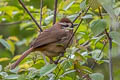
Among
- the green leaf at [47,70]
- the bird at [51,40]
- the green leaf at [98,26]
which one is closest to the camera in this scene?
the green leaf at [98,26]

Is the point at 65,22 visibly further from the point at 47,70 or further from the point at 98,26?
the point at 98,26

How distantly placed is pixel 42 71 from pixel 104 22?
594 millimetres

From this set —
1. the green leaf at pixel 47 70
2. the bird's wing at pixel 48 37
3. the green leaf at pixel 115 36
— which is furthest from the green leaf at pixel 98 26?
the bird's wing at pixel 48 37

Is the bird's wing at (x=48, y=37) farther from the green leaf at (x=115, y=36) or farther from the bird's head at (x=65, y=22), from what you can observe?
the green leaf at (x=115, y=36)

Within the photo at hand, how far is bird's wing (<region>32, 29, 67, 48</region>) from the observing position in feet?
11.7

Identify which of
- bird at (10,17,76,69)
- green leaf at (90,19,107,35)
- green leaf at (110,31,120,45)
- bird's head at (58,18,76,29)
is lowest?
bird at (10,17,76,69)

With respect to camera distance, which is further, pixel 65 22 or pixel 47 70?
pixel 65 22

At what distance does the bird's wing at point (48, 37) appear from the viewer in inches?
140

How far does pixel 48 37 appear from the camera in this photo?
3.64 m

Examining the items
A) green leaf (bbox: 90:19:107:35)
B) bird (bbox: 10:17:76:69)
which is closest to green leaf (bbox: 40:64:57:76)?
green leaf (bbox: 90:19:107:35)

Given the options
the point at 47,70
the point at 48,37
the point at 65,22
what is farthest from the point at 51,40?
the point at 47,70

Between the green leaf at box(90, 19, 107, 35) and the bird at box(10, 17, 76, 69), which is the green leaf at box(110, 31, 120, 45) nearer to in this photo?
the green leaf at box(90, 19, 107, 35)

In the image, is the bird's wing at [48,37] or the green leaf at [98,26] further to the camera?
the bird's wing at [48,37]

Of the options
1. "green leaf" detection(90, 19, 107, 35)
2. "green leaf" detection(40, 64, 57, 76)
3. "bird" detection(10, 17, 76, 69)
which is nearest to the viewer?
"green leaf" detection(90, 19, 107, 35)
